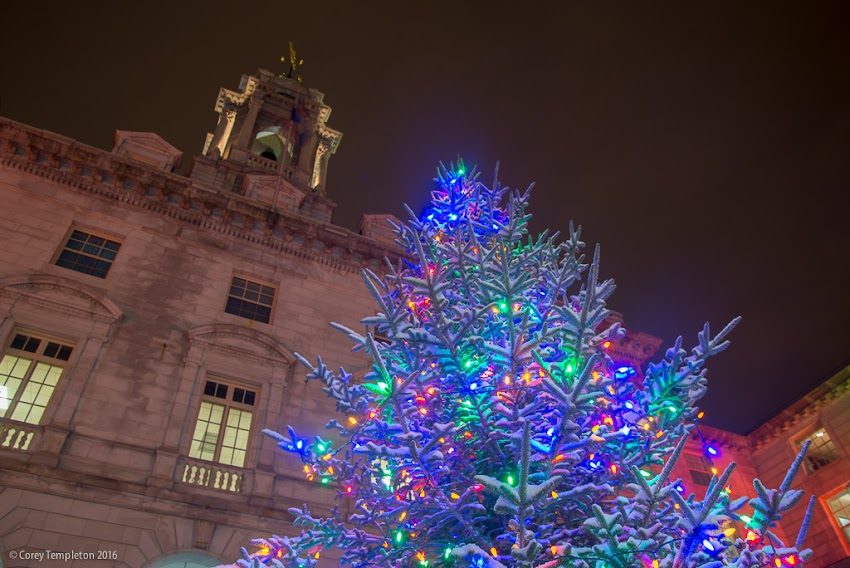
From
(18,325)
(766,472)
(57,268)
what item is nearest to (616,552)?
(18,325)

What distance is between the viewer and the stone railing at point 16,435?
12273mm

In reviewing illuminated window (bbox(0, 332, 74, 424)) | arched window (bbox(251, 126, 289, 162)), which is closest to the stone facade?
illuminated window (bbox(0, 332, 74, 424))

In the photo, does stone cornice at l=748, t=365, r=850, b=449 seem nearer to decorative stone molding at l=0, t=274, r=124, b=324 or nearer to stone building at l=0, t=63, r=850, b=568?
stone building at l=0, t=63, r=850, b=568

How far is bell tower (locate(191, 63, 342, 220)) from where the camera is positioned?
1027 inches

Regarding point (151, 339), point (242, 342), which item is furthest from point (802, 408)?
point (151, 339)

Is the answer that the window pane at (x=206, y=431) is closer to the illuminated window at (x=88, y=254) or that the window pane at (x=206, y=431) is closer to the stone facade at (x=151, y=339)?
the stone facade at (x=151, y=339)

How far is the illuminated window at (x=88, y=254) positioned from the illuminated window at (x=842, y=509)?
88.0 feet

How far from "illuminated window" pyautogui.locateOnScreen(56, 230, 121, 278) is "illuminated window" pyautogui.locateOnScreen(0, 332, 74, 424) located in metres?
2.50

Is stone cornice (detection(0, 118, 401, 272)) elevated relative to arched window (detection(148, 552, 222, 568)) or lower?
elevated

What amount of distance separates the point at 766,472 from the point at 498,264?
2465cm

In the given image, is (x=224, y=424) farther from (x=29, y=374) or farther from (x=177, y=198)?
(x=177, y=198)

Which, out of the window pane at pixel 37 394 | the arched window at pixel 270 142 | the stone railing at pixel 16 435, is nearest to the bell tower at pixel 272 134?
the arched window at pixel 270 142

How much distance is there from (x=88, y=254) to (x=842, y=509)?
27.6 m

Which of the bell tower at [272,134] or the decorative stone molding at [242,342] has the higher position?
the bell tower at [272,134]
